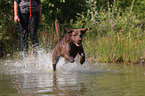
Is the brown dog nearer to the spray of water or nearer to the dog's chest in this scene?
the dog's chest

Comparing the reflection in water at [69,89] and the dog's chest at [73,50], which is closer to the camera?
the reflection in water at [69,89]

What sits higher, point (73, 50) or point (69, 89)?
point (73, 50)

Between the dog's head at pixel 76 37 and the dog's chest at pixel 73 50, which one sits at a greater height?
the dog's head at pixel 76 37

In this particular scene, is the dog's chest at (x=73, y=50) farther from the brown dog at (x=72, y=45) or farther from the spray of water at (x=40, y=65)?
the spray of water at (x=40, y=65)

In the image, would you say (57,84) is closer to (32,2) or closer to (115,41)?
(32,2)

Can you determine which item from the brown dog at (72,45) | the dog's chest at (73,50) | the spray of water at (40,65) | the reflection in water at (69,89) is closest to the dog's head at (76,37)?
the brown dog at (72,45)

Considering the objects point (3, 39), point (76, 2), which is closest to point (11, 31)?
point (3, 39)

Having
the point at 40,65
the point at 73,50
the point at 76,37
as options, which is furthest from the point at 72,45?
the point at 40,65

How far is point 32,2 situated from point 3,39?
4.20 meters

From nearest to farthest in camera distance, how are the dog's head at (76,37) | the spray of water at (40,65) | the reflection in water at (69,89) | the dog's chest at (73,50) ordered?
the reflection in water at (69,89), the dog's head at (76,37), the dog's chest at (73,50), the spray of water at (40,65)

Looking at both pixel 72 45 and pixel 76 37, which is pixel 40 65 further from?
pixel 76 37

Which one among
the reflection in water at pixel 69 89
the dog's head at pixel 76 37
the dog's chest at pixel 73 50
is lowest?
the reflection in water at pixel 69 89

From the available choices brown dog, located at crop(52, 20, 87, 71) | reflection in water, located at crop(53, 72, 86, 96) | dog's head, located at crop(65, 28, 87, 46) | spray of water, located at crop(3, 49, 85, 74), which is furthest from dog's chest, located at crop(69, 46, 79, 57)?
reflection in water, located at crop(53, 72, 86, 96)

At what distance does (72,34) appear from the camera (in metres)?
7.00
